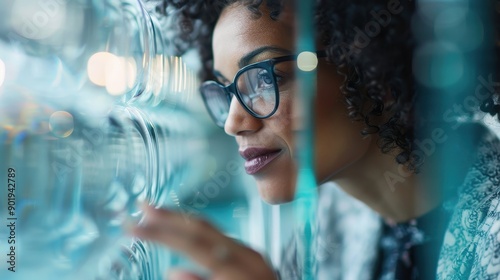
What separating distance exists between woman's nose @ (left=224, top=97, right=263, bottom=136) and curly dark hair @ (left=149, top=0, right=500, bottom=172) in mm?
74

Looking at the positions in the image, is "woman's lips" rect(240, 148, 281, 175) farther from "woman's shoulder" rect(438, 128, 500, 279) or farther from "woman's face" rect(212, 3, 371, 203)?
"woman's shoulder" rect(438, 128, 500, 279)

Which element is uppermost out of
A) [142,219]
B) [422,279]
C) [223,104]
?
[223,104]

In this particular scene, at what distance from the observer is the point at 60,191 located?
726 millimetres

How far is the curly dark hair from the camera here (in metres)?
0.68

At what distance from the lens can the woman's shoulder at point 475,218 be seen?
72 cm

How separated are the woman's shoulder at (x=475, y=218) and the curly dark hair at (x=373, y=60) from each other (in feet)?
0.23

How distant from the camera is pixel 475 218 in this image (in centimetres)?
74

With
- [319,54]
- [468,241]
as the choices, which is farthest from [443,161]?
[319,54]

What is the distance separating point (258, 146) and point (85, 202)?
8.9 inches

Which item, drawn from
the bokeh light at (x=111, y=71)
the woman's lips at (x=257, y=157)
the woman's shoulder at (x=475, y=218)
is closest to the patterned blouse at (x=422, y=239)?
A: the woman's shoulder at (x=475, y=218)

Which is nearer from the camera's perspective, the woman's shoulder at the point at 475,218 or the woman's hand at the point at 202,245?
the woman's hand at the point at 202,245

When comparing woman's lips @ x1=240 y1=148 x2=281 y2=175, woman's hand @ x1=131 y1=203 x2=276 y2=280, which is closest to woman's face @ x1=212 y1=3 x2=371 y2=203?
woman's lips @ x1=240 y1=148 x2=281 y2=175

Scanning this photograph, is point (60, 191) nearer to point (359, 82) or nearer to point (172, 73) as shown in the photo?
point (172, 73)

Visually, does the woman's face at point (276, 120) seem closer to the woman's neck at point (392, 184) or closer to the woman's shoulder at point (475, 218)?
the woman's neck at point (392, 184)
